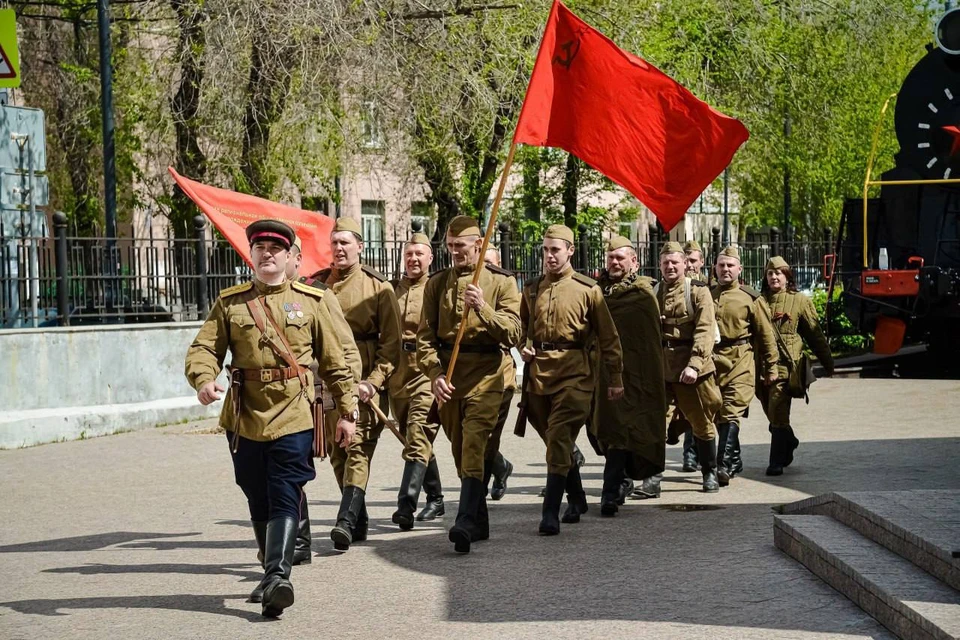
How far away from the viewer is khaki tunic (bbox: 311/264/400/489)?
9.41 metres

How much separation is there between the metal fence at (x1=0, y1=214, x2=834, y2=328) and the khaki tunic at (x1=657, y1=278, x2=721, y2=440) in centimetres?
617

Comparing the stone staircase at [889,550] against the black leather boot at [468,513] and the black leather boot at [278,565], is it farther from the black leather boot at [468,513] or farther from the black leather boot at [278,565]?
the black leather boot at [278,565]

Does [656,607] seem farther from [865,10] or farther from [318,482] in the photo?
[865,10]

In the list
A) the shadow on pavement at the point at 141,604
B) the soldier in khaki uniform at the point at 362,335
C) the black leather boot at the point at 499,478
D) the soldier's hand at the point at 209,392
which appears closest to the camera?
the soldier's hand at the point at 209,392

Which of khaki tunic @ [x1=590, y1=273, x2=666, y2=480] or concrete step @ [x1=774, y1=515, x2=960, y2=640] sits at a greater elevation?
khaki tunic @ [x1=590, y1=273, x2=666, y2=480]

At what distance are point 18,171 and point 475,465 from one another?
805 cm

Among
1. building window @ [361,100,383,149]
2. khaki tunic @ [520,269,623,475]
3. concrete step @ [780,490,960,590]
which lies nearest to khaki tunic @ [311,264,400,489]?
khaki tunic @ [520,269,623,475]

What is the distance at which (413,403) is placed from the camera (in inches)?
404

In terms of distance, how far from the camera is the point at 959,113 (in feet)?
55.9

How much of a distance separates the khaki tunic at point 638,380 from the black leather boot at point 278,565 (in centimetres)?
386

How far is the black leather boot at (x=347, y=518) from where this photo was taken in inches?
353

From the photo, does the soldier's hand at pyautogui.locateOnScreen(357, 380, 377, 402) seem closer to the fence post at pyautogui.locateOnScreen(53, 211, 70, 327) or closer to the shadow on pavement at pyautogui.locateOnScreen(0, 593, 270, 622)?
the shadow on pavement at pyautogui.locateOnScreen(0, 593, 270, 622)

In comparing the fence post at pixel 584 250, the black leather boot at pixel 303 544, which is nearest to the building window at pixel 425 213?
the fence post at pixel 584 250

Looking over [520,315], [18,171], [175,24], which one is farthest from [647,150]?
[175,24]
